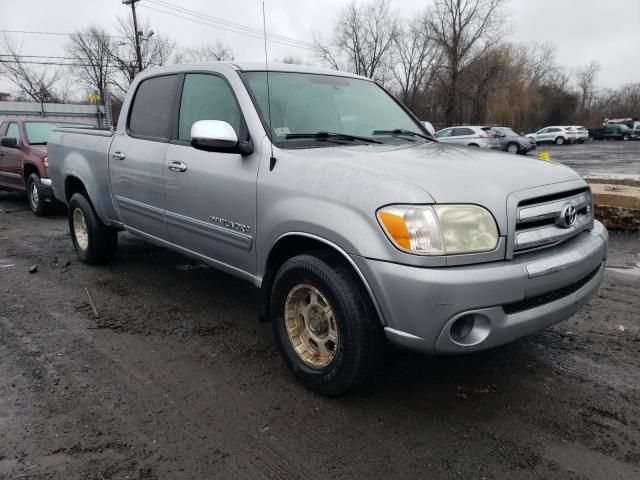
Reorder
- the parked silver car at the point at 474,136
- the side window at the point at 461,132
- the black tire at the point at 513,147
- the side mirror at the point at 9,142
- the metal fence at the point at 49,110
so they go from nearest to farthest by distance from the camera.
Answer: the side mirror at the point at 9,142 → the parked silver car at the point at 474,136 → the side window at the point at 461,132 → the black tire at the point at 513,147 → the metal fence at the point at 49,110

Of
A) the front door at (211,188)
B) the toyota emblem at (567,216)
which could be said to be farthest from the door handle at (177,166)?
the toyota emblem at (567,216)

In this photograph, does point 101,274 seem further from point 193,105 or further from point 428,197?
point 428,197

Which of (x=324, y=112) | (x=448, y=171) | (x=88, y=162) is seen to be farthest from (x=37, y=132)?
(x=448, y=171)

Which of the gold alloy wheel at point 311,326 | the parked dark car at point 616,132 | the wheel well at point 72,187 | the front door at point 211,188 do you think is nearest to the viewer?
the gold alloy wheel at point 311,326

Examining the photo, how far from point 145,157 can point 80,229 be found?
207 cm

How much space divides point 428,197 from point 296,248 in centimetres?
93

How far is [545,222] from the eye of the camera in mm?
2662

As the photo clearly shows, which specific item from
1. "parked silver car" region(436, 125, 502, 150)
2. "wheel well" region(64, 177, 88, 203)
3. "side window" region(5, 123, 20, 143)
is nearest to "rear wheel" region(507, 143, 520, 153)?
"parked silver car" region(436, 125, 502, 150)

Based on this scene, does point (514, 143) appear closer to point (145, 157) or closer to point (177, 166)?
point (145, 157)

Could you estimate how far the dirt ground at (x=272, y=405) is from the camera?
7.74 ft

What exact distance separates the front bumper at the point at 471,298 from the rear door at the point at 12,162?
8869 mm

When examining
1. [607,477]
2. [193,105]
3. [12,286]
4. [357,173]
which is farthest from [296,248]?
[12,286]

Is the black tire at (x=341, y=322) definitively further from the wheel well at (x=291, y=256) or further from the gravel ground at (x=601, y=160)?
the gravel ground at (x=601, y=160)

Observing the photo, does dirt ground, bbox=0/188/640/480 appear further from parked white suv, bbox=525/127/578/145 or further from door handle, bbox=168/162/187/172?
parked white suv, bbox=525/127/578/145
